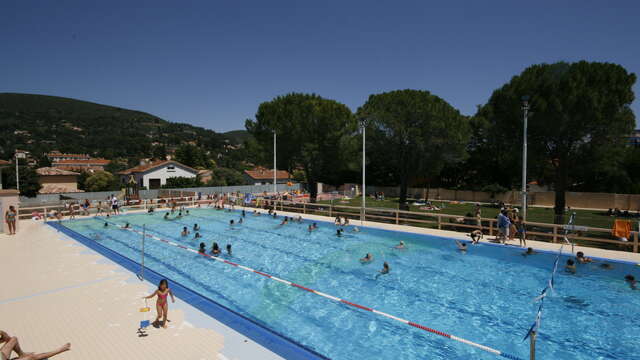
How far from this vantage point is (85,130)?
463ft

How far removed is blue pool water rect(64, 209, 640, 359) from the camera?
733 cm

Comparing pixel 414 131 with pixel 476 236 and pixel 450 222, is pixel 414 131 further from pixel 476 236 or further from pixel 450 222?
pixel 476 236

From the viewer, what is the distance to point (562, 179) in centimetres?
2066

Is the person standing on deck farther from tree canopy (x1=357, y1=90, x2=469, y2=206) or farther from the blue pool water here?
tree canopy (x1=357, y1=90, x2=469, y2=206)

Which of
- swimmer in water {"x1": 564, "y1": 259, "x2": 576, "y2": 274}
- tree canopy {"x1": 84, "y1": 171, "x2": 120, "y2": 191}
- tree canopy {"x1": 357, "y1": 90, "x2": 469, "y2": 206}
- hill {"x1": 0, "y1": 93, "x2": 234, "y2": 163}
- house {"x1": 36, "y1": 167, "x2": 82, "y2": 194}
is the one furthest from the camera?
hill {"x1": 0, "y1": 93, "x2": 234, "y2": 163}

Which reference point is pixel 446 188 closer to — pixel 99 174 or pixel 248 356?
pixel 248 356

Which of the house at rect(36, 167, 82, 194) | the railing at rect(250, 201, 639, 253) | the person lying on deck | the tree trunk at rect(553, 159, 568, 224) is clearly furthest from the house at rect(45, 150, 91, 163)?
the person lying on deck

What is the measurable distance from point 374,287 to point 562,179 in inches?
651

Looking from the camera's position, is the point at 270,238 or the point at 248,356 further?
the point at 270,238

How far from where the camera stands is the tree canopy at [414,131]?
25.4 metres

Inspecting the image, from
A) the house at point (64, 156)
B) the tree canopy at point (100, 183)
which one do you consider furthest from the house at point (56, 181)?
the house at point (64, 156)

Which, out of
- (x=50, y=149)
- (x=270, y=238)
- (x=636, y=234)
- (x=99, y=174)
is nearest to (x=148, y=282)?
(x=270, y=238)

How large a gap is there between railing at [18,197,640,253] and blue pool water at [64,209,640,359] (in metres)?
1.98

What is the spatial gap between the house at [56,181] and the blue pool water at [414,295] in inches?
1723
